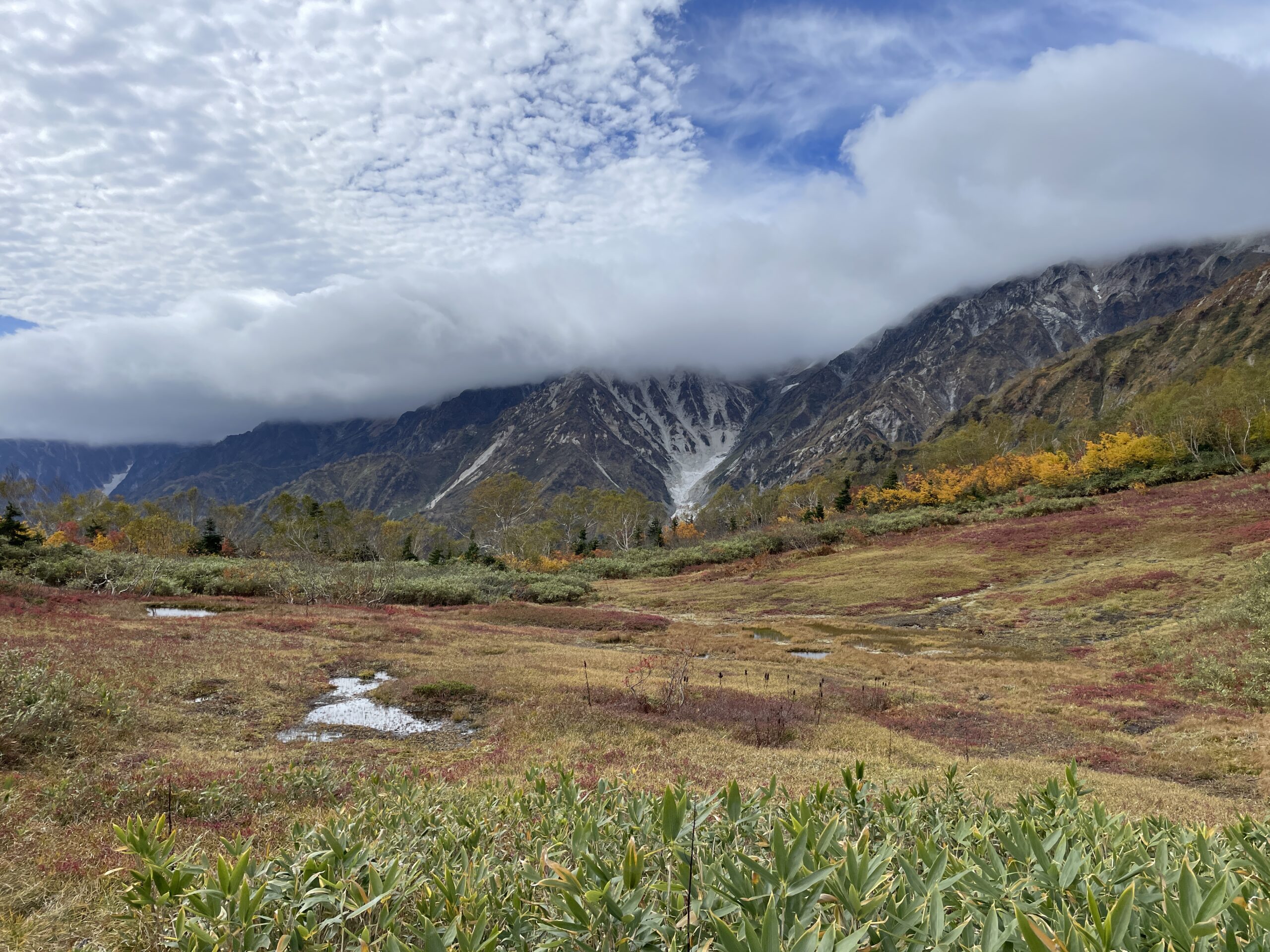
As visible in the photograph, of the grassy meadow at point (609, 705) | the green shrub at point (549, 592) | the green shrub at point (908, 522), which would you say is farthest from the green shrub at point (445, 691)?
the green shrub at point (908, 522)

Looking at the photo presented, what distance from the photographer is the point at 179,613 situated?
30859mm

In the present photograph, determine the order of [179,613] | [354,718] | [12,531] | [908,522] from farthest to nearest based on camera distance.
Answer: [908,522]
[12,531]
[179,613]
[354,718]

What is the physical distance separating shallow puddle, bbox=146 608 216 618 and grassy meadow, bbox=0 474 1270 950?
79 cm

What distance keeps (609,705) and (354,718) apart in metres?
6.16

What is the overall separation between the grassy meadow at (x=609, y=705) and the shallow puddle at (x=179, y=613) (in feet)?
2.59

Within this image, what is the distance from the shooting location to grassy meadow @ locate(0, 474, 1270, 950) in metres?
7.29

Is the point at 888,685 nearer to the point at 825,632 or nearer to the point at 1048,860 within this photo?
the point at 825,632

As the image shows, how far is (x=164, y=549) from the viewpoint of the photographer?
71.5 metres

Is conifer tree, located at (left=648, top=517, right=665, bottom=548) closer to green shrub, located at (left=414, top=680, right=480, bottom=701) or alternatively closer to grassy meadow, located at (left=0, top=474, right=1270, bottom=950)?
grassy meadow, located at (left=0, top=474, right=1270, bottom=950)

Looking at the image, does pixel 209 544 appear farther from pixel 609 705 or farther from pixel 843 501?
pixel 843 501

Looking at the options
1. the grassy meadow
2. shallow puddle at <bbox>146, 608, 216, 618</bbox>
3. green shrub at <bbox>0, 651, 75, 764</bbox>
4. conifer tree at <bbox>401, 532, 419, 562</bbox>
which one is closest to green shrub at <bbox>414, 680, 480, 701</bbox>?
the grassy meadow

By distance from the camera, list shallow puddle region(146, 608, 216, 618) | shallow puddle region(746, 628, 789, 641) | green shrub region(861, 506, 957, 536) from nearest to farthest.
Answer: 1. shallow puddle region(146, 608, 216, 618)
2. shallow puddle region(746, 628, 789, 641)
3. green shrub region(861, 506, 957, 536)

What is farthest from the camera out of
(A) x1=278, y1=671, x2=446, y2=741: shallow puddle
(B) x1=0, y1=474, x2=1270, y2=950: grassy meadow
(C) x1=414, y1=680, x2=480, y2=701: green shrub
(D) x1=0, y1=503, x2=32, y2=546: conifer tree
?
(D) x1=0, y1=503, x2=32, y2=546: conifer tree

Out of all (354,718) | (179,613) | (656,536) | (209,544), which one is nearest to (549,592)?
(179,613)
